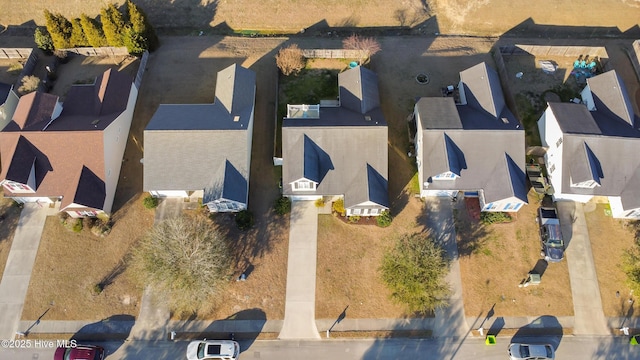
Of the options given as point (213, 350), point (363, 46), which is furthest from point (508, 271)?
point (363, 46)

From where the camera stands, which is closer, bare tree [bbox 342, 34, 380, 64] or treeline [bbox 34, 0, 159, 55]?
treeline [bbox 34, 0, 159, 55]

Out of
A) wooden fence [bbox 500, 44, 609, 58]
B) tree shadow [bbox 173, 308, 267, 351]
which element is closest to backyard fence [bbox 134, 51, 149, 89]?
tree shadow [bbox 173, 308, 267, 351]

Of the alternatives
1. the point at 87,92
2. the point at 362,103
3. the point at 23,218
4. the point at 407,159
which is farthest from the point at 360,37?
the point at 23,218

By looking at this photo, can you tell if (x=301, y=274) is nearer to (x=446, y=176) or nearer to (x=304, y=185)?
(x=304, y=185)

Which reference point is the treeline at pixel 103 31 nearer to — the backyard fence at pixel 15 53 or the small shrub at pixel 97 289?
the backyard fence at pixel 15 53

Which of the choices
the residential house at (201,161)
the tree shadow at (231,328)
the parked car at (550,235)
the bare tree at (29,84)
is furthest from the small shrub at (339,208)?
the bare tree at (29,84)

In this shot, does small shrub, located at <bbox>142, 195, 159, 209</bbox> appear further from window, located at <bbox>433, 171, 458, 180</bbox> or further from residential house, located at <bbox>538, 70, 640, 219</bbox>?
residential house, located at <bbox>538, 70, 640, 219</bbox>
